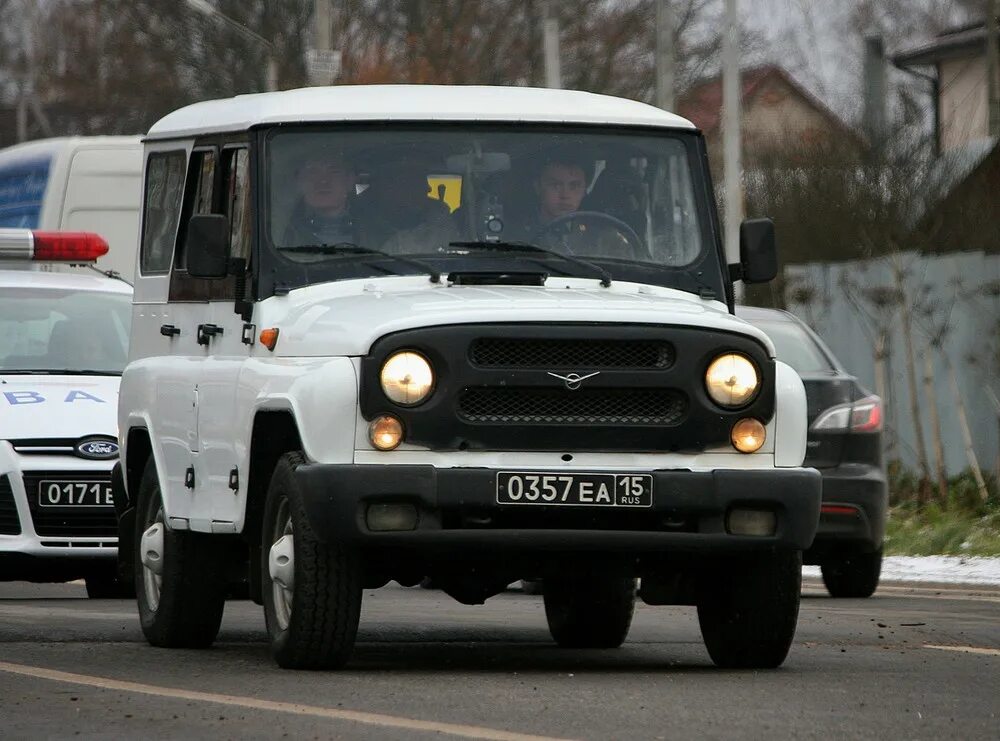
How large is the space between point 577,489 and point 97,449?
5.01 m

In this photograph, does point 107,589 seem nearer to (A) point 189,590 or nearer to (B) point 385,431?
(A) point 189,590

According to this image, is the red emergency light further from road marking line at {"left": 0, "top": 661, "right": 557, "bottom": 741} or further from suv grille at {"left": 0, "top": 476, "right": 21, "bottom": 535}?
road marking line at {"left": 0, "top": 661, "right": 557, "bottom": 741}

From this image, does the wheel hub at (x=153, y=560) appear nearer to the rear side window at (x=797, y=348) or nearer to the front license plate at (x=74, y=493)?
the front license plate at (x=74, y=493)

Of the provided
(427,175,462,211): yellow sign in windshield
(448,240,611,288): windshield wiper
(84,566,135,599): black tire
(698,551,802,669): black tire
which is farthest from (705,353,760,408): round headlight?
(84,566,135,599): black tire

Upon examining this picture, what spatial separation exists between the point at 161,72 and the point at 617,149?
47108mm

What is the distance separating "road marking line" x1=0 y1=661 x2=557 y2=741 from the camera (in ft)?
24.6

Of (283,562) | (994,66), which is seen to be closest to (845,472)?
(283,562)

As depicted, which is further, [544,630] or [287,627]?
[544,630]

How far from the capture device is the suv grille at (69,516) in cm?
1338

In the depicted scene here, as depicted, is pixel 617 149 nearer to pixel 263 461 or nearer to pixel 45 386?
pixel 263 461

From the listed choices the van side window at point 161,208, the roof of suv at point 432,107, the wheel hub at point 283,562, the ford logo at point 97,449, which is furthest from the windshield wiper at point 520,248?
the ford logo at point 97,449

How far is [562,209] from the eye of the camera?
10.2 meters

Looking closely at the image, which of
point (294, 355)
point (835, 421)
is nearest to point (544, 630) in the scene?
point (835, 421)

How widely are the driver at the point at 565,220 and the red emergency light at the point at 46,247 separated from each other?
6.04 m
